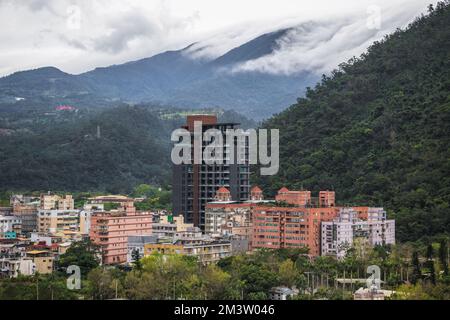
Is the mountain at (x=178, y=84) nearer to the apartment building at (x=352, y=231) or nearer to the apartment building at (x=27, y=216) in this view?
the apartment building at (x=27, y=216)

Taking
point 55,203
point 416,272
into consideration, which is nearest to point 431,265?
point 416,272

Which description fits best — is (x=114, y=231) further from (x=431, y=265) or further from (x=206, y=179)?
(x=431, y=265)

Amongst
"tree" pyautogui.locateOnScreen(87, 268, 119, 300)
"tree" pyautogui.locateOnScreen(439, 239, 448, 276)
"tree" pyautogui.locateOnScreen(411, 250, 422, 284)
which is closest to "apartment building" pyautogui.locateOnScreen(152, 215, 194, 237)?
"tree" pyautogui.locateOnScreen(87, 268, 119, 300)

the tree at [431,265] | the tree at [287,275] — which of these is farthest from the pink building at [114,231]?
the tree at [431,265]

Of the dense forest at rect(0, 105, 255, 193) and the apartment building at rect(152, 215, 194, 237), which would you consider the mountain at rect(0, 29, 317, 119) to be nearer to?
the dense forest at rect(0, 105, 255, 193)

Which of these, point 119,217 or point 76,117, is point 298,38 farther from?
point 119,217
